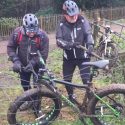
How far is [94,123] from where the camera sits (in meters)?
6.09

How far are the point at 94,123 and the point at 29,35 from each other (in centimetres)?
163

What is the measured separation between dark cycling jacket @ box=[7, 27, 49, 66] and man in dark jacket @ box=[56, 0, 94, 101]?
0.26 meters

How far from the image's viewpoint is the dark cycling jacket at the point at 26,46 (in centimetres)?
622

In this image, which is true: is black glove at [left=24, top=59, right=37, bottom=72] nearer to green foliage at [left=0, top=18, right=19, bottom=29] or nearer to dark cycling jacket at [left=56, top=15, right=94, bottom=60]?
dark cycling jacket at [left=56, top=15, right=94, bottom=60]

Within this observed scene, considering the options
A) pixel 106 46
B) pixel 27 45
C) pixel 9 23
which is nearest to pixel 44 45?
pixel 27 45

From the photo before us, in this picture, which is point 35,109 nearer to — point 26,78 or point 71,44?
point 26,78

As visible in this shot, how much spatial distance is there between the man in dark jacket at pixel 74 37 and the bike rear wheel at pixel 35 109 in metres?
0.37

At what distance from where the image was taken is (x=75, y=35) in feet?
21.3

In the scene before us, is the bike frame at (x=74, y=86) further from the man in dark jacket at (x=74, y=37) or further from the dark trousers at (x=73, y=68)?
the dark trousers at (x=73, y=68)

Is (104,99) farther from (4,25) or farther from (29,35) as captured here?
(4,25)

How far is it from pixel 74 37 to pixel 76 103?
41.2 inches

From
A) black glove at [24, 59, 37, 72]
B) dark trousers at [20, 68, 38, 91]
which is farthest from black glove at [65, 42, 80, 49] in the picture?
dark trousers at [20, 68, 38, 91]

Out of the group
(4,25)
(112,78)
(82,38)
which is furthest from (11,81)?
(4,25)

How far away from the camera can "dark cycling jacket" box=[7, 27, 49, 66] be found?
6219mm
